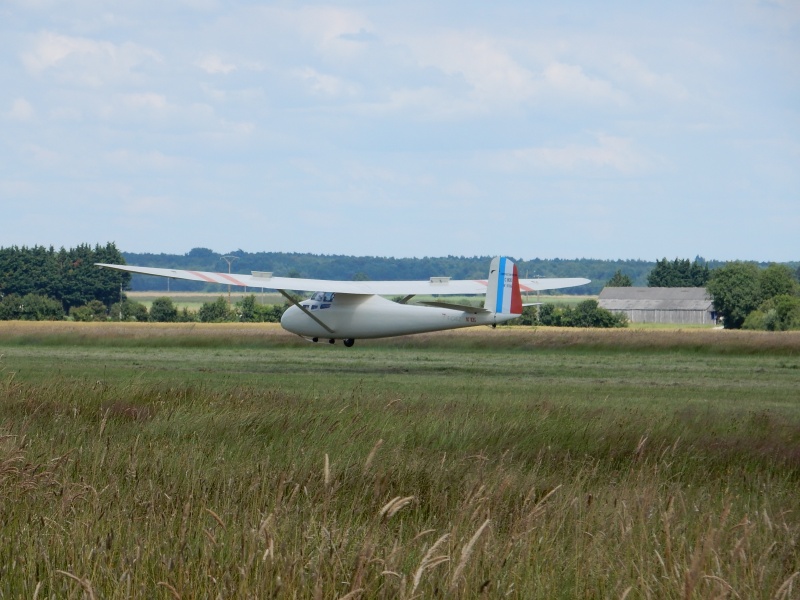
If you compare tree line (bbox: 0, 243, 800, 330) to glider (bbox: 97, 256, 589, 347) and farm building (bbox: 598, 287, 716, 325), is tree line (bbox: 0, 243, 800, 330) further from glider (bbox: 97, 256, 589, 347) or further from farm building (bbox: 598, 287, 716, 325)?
glider (bbox: 97, 256, 589, 347)

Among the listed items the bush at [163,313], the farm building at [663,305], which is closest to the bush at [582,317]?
the bush at [163,313]

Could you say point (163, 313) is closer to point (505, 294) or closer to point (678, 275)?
point (505, 294)

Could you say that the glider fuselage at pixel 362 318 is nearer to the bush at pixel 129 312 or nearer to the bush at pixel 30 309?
the bush at pixel 129 312

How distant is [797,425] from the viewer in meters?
14.9

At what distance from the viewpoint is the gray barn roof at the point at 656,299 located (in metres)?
150

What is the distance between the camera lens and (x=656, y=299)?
153 meters

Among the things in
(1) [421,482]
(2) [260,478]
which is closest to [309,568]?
(2) [260,478]

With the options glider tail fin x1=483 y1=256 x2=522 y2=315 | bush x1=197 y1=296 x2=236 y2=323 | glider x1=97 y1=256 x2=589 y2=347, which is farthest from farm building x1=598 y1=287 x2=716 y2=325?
glider tail fin x1=483 y1=256 x2=522 y2=315

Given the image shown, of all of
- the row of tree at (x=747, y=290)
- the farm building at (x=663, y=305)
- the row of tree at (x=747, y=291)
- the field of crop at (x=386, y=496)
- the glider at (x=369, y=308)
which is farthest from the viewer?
the farm building at (x=663, y=305)

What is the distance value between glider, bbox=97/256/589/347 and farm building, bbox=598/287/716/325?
107615mm

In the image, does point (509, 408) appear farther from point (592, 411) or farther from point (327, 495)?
point (327, 495)

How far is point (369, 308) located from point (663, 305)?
11671 centimetres

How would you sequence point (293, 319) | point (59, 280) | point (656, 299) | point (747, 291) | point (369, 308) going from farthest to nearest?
point (656, 299) → point (59, 280) → point (747, 291) → point (293, 319) → point (369, 308)

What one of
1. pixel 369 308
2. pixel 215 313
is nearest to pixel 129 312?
pixel 215 313
